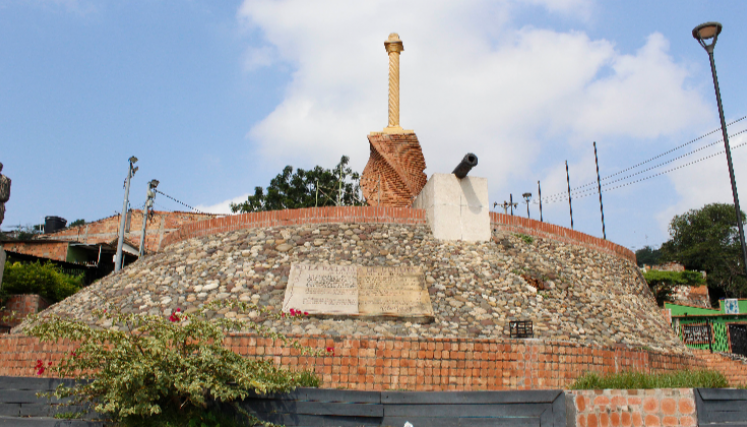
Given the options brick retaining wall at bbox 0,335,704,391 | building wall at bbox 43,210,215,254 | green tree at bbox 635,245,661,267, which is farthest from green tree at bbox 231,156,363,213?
green tree at bbox 635,245,661,267

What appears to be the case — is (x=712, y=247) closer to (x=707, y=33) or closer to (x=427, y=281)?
(x=707, y=33)

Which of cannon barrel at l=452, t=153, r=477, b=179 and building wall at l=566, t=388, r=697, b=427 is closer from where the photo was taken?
building wall at l=566, t=388, r=697, b=427

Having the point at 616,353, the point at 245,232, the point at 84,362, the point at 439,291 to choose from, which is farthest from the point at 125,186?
the point at 616,353

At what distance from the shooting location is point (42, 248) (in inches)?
976

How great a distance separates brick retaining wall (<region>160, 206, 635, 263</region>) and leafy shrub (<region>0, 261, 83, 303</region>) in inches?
146

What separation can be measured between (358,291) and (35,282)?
903 cm

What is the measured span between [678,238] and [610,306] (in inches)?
1578

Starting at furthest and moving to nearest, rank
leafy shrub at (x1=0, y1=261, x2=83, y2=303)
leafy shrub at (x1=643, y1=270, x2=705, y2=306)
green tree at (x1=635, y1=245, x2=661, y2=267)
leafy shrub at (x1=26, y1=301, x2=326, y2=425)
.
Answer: green tree at (x1=635, y1=245, x2=661, y2=267) < leafy shrub at (x1=643, y1=270, x2=705, y2=306) < leafy shrub at (x1=0, y1=261, x2=83, y2=303) < leafy shrub at (x1=26, y1=301, x2=326, y2=425)

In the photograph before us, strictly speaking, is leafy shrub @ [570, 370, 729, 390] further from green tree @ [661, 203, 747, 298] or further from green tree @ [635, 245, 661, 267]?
green tree @ [635, 245, 661, 267]

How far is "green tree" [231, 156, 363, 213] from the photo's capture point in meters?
28.9

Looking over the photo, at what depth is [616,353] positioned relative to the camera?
8375 mm

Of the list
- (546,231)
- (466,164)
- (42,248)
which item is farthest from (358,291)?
(42,248)

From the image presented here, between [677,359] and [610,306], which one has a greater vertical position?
[610,306]

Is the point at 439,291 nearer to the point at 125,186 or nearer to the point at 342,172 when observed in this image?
the point at 125,186
